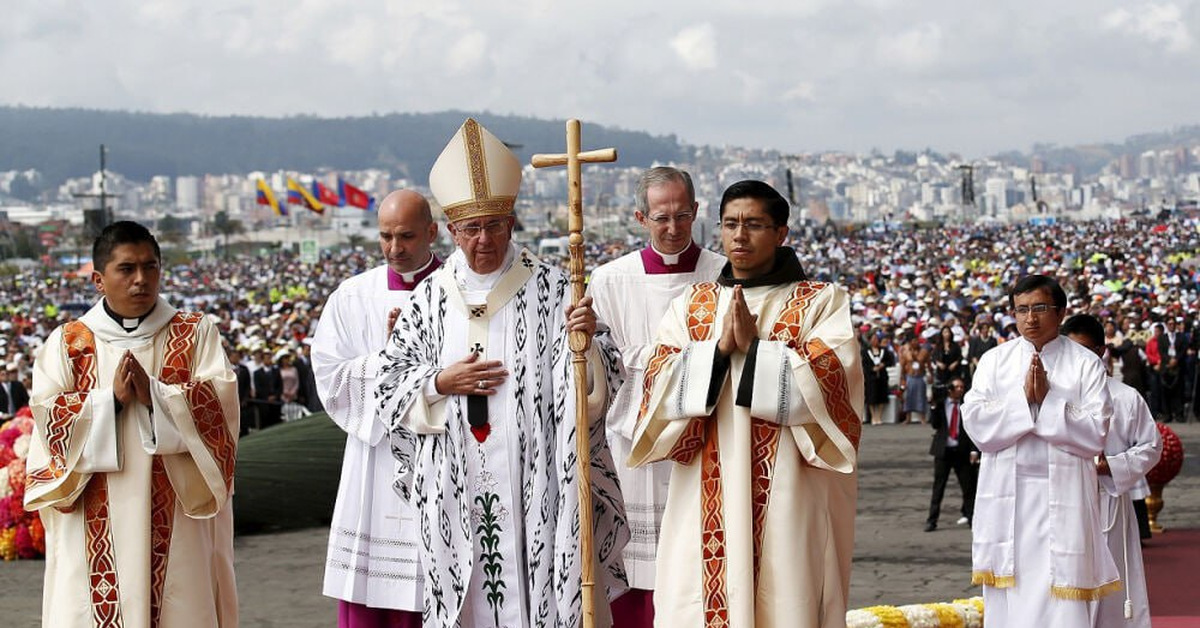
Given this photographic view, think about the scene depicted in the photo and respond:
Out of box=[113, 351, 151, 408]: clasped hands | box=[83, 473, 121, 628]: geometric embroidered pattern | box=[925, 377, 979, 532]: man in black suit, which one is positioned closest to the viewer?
box=[113, 351, 151, 408]: clasped hands

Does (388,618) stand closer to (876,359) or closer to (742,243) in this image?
(742,243)

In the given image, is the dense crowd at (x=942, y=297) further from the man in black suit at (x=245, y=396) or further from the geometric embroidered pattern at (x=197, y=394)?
the geometric embroidered pattern at (x=197, y=394)

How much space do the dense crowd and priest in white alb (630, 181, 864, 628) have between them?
10.4 meters

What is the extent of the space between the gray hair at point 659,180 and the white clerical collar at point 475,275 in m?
1.05

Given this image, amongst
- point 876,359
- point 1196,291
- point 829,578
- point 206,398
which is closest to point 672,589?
point 829,578

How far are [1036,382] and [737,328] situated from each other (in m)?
2.34

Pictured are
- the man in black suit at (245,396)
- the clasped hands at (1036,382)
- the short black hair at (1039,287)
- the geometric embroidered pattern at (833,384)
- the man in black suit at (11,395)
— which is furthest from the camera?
the man in black suit at (245,396)

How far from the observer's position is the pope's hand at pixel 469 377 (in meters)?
5.08

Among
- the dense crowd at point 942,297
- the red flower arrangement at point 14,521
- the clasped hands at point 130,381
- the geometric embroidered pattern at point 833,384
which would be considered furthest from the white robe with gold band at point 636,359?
the dense crowd at point 942,297

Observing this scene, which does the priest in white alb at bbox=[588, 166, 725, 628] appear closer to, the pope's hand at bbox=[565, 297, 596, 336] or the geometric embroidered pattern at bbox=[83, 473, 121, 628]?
the pope's hand at bbox=[565, 297, 596, 336]

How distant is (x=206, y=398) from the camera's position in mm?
5316

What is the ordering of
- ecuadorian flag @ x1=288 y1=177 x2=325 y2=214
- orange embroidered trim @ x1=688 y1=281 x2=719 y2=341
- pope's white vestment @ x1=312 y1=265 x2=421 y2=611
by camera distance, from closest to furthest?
orange embroidered trim @ x1=688 y1=281 x2=719 y2=341
pope's white vestment @ x1=312 y1=265 x2=421 y2=611
ecuadorian flag @ x1=288 y1=177 x2=325 y2=214

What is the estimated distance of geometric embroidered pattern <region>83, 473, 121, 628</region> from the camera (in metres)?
5.28

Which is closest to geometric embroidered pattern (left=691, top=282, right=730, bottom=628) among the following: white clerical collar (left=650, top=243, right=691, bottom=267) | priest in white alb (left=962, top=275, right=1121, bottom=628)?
white clerical collar (left=650, top=243, right=691, bottom=267)
